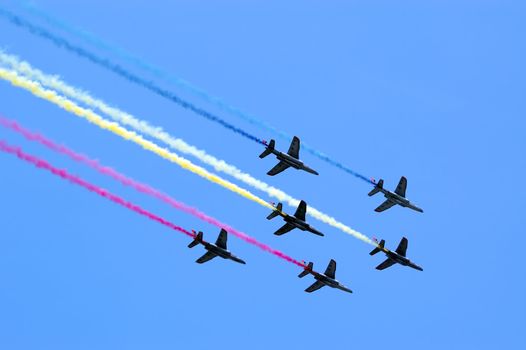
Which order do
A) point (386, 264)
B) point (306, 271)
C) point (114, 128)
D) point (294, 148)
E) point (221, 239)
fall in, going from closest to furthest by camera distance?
point (114, 128) < point (221, 239) < point (294, 148) < point (306, 271) < point (386, 264)

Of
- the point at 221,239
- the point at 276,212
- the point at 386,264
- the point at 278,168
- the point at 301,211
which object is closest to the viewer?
the point at 221,239

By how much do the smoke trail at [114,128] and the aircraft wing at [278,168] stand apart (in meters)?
4.78

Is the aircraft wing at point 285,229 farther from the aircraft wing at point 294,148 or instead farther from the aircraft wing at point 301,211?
A: the aircraft wing at point 294,148

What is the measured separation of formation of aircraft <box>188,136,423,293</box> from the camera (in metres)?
54.0

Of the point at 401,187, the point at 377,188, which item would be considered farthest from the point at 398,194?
the point at 377,188

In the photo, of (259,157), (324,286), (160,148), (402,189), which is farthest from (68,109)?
(402,189)

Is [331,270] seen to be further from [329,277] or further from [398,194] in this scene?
[398,194]

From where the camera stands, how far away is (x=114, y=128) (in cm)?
4222

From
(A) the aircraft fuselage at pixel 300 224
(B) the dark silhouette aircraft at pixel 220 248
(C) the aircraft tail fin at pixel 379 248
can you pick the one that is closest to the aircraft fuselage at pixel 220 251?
(B) the dark silhouette aircraft at pixel 220 248

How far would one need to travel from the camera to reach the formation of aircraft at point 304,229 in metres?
54.0

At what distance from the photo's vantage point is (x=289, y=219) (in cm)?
5725

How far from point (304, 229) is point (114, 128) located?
18719 mm

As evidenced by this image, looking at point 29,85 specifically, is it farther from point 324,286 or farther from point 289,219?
point 324,286

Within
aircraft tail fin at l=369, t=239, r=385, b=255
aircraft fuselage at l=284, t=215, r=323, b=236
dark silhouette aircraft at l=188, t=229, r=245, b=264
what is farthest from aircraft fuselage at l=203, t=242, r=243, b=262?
aircraft tail fin at l=369, t=239, r=385, b=255
